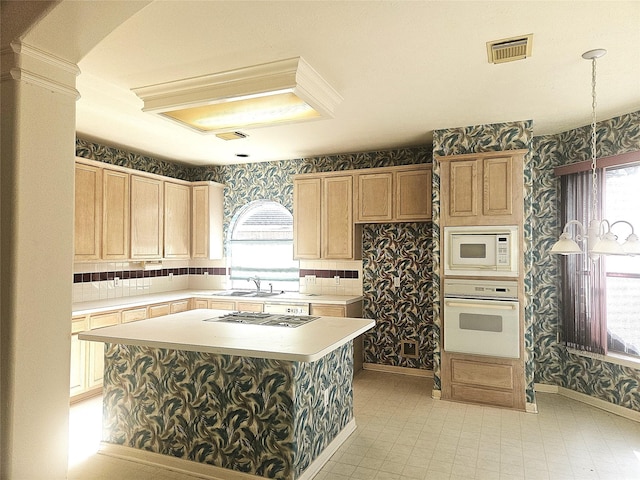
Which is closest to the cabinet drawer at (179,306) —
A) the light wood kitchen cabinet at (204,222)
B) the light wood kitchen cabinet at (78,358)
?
the light wood kitchen cabinet at (204,222)

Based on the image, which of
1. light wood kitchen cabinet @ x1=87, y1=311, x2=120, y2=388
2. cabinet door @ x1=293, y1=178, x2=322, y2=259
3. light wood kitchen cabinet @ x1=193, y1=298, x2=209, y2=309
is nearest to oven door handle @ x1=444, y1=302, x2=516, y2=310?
cabinet door @ x1=293, y1=178, x2=322, y2=259

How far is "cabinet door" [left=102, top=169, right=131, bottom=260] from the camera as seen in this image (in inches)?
184

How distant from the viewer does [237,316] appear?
3.56 m

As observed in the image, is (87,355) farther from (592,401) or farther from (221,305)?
(592,401)

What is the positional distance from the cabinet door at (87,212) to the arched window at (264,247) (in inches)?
81.3

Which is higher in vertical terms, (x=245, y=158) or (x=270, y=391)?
(x=245, y=158)

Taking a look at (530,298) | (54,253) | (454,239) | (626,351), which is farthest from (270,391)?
(626,351)

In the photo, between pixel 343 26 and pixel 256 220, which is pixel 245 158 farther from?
pixel 343 26

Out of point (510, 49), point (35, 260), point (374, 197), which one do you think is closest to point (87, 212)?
point (374, 197)

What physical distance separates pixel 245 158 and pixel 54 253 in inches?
175

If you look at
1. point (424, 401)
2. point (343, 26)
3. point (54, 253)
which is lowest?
point (424, 401)

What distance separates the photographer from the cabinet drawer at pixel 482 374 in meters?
4.01

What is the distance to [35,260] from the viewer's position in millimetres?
1502

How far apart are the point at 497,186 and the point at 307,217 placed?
2327mm
